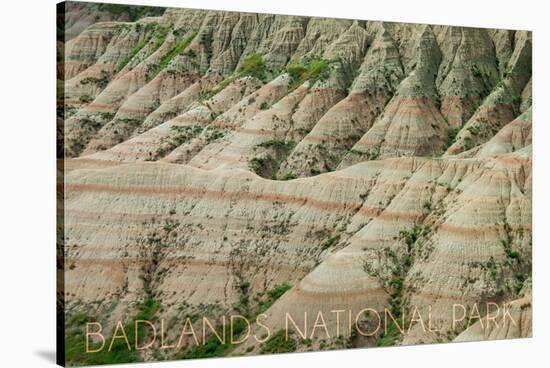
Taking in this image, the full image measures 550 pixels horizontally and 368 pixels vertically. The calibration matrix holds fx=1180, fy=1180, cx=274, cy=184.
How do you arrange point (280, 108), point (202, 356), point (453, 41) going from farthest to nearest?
point (453, 41)
point (280, 108)
point (202, 356)

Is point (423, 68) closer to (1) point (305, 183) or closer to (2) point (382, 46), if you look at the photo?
(2) point (382, 46)

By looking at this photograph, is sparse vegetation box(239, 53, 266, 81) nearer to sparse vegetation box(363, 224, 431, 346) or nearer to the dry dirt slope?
the dry dirt slope

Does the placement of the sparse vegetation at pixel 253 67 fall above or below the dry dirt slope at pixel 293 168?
above

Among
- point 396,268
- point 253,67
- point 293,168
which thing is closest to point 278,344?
point 396,268

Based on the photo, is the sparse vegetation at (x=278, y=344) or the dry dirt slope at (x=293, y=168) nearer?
the dry dirt slope at (x=293, y=168)

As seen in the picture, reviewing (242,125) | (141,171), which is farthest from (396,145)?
(141,171)

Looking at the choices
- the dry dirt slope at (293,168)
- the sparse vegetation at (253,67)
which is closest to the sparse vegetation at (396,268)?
the dry dirt slope at (293,168)

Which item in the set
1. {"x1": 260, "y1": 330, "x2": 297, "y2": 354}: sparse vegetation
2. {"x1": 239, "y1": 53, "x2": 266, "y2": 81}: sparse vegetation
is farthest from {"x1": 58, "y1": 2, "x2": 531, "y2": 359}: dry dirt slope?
{"x1": 260, "y1": 330, "x2": 297, "y2": 354}: sparse vegetation

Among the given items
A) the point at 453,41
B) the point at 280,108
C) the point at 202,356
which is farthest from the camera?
the point at 453,41

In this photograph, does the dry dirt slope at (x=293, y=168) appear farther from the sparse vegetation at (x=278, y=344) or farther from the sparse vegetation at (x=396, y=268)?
the sparse vegetation at (x=278, y=344)
